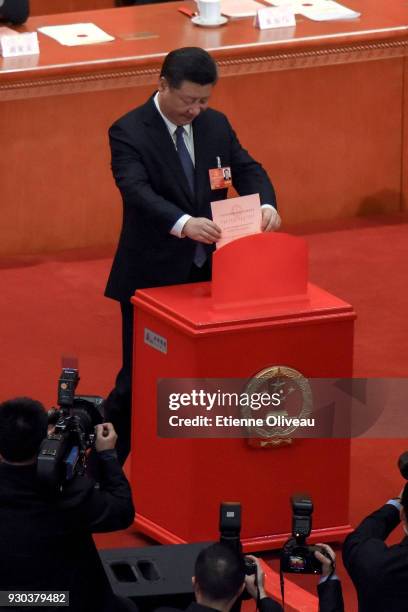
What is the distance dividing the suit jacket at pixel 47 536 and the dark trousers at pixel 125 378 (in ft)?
4.51

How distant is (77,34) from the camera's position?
7.60m

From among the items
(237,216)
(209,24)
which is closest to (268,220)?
(237,216)

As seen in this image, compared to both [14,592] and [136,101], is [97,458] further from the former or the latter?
[136,101]

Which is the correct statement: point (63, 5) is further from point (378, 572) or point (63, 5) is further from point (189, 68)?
point (378, 572)

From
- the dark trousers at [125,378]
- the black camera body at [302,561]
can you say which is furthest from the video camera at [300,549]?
the dark trousers at [125,378]

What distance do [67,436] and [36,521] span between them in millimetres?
231

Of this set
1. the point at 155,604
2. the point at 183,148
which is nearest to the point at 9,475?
the point at 155,604

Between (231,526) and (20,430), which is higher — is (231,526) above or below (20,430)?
below

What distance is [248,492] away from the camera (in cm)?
485

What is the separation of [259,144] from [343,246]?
0.60 meters

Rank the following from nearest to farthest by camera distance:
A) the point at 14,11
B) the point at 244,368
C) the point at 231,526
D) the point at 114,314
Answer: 1. the point at 231,526
2. the point at 244,368
3. the point at 114,314
4. the point at 14,11

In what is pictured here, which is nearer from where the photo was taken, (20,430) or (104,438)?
(20,430)

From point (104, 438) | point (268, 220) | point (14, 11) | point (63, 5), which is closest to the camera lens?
point (104, 438)

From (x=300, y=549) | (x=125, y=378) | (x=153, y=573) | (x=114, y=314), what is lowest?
(x=114, y=314)
